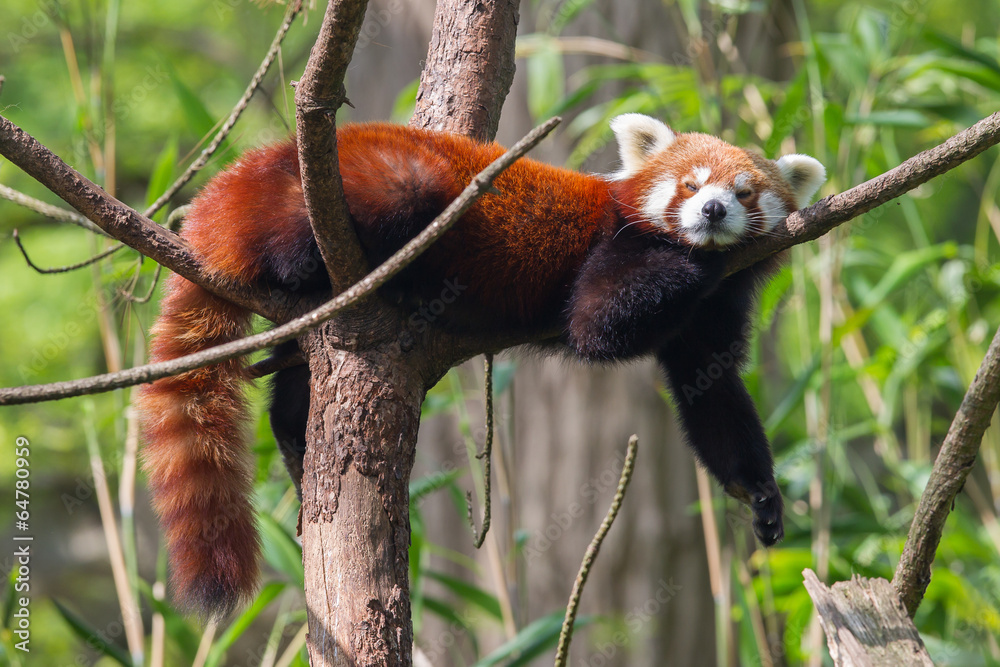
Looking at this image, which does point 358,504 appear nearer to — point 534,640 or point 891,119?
point 534,640

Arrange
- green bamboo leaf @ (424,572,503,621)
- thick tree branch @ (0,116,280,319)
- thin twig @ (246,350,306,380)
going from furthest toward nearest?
green bamboo leaf @ (424,572,503,621)
thin twig @ (246,350,306,380)
thick tree branch @ (0,116,280,319)

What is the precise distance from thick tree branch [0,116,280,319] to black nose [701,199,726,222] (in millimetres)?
1217

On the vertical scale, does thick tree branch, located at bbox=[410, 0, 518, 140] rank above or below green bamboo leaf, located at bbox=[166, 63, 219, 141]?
below

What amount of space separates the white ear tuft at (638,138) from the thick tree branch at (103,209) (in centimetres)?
134

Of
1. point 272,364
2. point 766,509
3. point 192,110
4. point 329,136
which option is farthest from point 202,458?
point 766,509

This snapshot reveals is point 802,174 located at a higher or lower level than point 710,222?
higher

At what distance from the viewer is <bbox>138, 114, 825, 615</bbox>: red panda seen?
5.97 ft

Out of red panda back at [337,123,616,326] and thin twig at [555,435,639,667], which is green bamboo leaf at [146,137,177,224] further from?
thin twig at [555,435,639,667]

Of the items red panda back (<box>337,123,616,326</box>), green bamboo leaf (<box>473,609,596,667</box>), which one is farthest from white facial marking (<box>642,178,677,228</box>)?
green bamboo leaf (<box>473,609,596,667</box>)

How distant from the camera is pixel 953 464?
1.57 meters

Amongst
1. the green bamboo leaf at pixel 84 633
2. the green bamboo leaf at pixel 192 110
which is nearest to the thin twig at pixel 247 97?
the green bamboo leaf at pixel 192 110

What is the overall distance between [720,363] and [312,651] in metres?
1.44

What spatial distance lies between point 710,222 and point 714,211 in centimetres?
3

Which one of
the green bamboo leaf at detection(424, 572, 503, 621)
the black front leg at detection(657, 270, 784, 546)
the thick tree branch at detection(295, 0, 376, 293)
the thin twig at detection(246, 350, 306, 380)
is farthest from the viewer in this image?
the green bamboo leaf at detection(424, 572, 503, 621)
